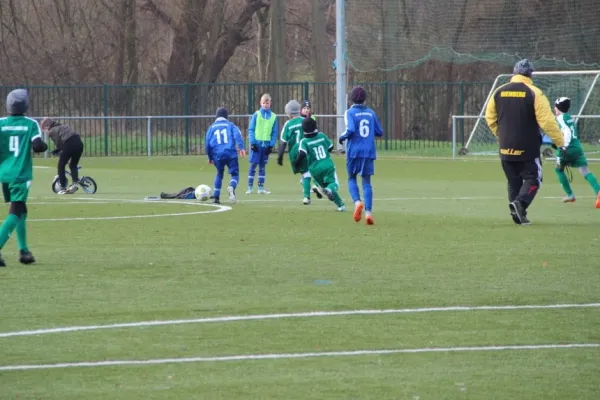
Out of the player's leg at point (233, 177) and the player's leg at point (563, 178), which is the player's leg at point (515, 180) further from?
the player's leg at point (233, 177)

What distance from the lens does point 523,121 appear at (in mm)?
16609

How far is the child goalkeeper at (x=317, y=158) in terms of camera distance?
2006 cm

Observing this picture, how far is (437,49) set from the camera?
37031 millimetres

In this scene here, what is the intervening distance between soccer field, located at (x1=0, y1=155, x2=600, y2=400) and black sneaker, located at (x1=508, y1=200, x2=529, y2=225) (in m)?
0.19

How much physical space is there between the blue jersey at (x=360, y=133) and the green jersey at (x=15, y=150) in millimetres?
5788

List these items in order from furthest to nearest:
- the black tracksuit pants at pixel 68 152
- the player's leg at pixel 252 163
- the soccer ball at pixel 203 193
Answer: the player's leg at pixel 252 163, the black tracksuit pants at pixel 68 152, the soccer ball at pixel 203 193

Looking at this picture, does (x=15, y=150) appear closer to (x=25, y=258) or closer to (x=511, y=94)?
(x=25, y=258)

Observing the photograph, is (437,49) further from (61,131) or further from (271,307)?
(271,307)

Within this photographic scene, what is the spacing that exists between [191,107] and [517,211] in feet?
89.3

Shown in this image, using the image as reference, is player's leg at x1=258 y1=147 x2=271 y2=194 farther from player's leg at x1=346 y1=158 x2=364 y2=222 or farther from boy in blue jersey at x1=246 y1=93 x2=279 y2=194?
player's leg at x1=346 y1=158 x2=364 y2=222

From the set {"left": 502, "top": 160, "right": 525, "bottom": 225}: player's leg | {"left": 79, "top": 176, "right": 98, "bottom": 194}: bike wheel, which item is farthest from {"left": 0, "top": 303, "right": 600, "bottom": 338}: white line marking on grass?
{"left": 79, "top": 176, "right": 98, "bottom": 194}: bike wheel

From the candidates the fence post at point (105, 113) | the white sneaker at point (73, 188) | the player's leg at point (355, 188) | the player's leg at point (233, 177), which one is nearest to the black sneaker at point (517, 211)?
the player's leg at point (355, 188)

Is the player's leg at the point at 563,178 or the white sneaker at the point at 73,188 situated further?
the white sneaker at the point at 73,188

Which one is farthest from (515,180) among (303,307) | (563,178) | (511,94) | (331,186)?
(303,307)
